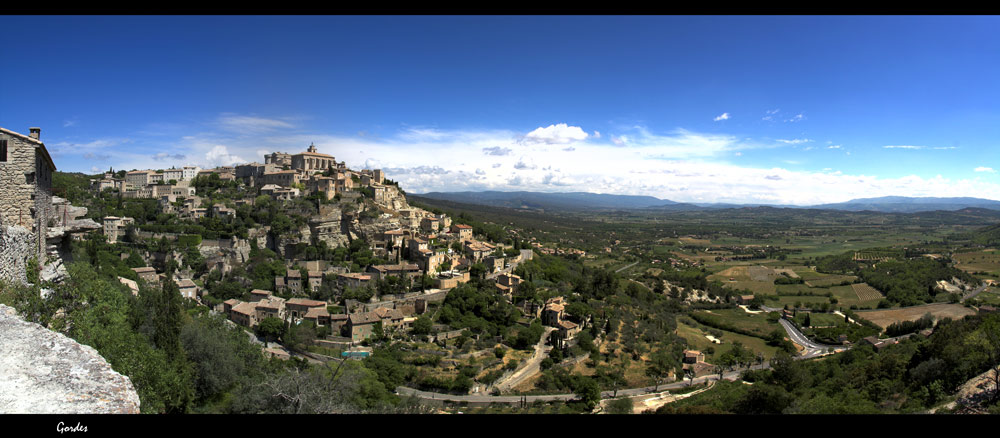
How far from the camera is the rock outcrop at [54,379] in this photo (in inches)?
101

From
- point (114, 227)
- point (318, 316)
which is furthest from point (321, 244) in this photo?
point (114, 227)

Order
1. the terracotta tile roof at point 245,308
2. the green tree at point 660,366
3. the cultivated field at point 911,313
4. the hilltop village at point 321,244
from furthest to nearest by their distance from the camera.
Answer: the cultivated field at point 911,313
the hilltop village at point 321,244
the terracotta tile roof at point 245,308
the green tree at point 660,366

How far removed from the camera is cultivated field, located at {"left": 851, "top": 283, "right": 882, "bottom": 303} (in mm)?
39969

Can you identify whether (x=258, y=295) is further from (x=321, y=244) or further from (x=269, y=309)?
(x=321, y=244)

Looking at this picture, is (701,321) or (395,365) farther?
(701,321)

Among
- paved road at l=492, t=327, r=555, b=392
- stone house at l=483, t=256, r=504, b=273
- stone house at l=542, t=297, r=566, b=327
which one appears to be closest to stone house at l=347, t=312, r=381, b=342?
paved road at l=492, t=327, r=555, b=392

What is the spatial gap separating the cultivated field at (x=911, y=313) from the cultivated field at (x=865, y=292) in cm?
391

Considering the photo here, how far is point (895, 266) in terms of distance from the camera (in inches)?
1906

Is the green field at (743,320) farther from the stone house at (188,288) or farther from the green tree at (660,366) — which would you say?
the stone house at (188,288)

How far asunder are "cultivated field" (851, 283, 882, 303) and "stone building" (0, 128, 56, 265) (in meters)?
50.2

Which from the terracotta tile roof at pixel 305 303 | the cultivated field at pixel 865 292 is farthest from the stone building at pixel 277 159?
the cultivated field at pixel 865 292

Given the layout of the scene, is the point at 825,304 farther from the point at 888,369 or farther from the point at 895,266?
the point at 888,369

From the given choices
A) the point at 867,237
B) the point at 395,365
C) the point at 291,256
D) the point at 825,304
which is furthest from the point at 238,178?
the point at 867,237
